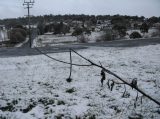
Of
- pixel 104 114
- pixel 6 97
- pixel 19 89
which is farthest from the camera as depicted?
pixel 19 89

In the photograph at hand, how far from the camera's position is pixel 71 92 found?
10.4 metres

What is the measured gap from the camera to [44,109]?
8.43 meters

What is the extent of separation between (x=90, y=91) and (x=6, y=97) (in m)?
3.62

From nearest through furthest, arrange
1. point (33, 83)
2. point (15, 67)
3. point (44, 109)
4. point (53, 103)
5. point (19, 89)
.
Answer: point (44, 109)
point (53, 103)
point (19, 89)
point (33, 83)
point (15, 67)

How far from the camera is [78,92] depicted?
34.0ft

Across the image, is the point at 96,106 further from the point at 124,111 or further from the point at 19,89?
the point at 19,89

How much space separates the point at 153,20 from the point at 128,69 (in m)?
91.3

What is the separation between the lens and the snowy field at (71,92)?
794 centimetres

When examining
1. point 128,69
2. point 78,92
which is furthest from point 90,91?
point 128,69

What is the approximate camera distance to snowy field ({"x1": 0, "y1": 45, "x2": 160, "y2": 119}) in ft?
26.1

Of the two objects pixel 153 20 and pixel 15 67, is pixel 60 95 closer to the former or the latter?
pixel 15 67

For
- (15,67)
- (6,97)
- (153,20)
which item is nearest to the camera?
(6,97)

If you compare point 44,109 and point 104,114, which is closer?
point 104,114

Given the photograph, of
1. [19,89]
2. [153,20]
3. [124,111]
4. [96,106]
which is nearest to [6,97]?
[19,89]
